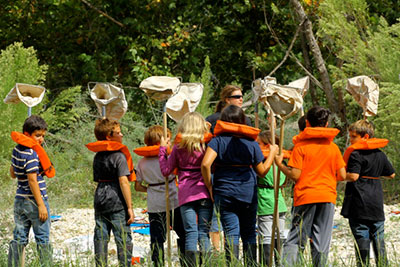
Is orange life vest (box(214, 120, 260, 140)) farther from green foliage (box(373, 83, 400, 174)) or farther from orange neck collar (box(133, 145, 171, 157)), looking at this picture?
green foliage (box(373, 83, 400, 174))

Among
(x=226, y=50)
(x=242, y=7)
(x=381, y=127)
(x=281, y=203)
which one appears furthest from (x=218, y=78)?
(x=281, y=203)

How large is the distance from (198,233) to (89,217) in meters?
4.53

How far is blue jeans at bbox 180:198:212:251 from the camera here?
5230 millimetres

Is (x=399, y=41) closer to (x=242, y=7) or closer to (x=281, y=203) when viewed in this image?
(x=242, y=7)

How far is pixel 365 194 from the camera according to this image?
546 cm

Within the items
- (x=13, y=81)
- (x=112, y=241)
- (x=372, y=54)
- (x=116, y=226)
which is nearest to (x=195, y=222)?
(x=116, y=226)

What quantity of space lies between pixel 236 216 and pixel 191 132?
30.7 inches

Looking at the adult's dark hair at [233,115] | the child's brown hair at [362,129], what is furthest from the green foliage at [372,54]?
the adult's dark hair at [233,115]

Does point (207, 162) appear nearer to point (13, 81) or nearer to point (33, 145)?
point (33, 145)

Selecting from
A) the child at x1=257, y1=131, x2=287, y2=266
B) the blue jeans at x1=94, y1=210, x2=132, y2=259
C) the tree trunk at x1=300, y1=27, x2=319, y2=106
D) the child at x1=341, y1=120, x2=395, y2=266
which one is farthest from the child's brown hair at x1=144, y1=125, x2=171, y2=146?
the tree trunk at x1=300, y1=27, x2=319, y2=106

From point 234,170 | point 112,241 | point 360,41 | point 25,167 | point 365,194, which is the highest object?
point 360,41

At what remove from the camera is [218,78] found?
15789mm

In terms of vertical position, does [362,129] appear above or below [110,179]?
above

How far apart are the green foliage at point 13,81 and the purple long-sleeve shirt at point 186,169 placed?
6656 millimetres
